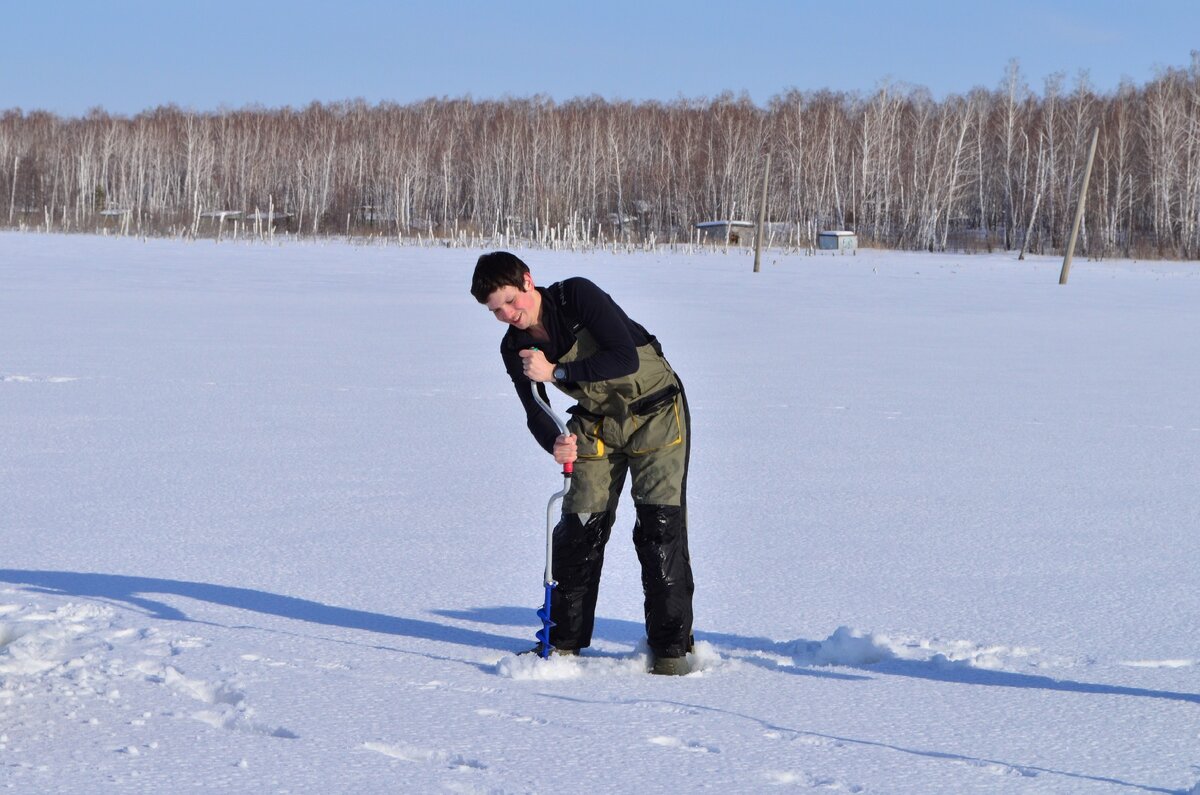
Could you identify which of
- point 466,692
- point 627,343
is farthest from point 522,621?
point 627,343

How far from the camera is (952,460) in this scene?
7305 mm

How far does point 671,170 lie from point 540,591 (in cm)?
6159

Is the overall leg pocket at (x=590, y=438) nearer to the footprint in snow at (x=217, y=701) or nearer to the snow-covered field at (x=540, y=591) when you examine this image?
the snow-covered field at (x=540, y=591)

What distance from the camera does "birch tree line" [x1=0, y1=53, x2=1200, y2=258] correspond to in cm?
5519

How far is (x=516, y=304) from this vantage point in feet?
11.1

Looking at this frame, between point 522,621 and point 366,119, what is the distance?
80.4m

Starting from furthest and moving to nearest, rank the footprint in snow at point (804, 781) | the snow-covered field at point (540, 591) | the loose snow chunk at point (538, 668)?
the loose snow chunk at point (538, 668) < the snow-covered field at point (540, 591) < the footprint in snow at point (804, 781)

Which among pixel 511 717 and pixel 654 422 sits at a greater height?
pixel 654 422

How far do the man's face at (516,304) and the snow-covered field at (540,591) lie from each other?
99 cm

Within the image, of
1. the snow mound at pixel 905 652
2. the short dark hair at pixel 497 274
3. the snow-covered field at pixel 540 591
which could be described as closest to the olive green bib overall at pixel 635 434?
the short dark hair at pixel 497 274

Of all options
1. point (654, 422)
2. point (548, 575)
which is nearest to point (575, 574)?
point (548, 575)

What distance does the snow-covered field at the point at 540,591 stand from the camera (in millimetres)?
2984

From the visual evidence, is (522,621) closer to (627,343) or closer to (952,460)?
(627,343)

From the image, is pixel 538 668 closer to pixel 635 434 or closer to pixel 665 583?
pixel 665 583
